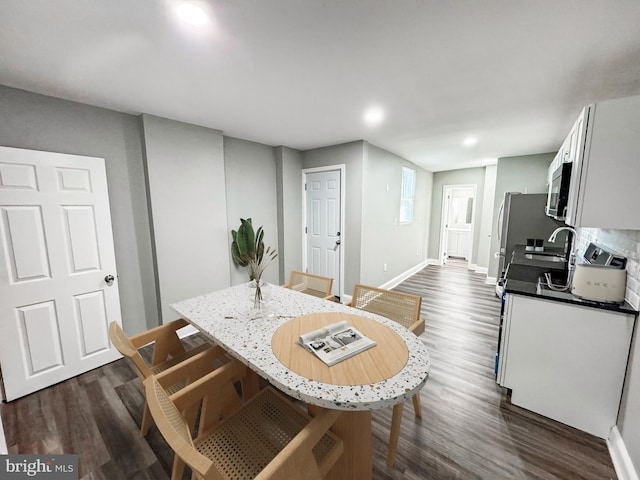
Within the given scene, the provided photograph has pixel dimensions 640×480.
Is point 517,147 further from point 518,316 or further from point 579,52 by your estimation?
point 518,316

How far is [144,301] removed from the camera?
2598 millimetres

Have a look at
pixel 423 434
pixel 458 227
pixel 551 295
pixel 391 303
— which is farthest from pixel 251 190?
pixel 458 227

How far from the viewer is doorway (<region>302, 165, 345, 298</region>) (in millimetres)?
3731

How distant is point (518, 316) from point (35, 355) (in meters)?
3.70

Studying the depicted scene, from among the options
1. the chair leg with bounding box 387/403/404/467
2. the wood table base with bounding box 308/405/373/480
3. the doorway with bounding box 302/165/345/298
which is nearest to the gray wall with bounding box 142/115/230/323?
the doorway with bounding box 302/165/345/298

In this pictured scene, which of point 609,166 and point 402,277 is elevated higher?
point 609,166

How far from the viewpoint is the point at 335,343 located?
3.97 ft

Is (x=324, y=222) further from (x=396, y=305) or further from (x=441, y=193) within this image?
(x=441, y=193)

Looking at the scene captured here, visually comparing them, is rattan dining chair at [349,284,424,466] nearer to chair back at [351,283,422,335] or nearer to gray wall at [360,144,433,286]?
chair back at [351,283,422,335]

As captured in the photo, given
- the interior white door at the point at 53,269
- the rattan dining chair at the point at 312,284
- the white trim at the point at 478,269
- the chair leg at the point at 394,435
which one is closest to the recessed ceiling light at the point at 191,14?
the interior white door at the point at 53,269

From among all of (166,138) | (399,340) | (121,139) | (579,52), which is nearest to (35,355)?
(121,139)

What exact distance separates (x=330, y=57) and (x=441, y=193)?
5.44 m

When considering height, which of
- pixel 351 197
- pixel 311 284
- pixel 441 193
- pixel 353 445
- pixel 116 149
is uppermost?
pixel 116 149

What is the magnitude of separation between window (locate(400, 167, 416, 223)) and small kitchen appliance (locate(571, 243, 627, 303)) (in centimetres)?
320
